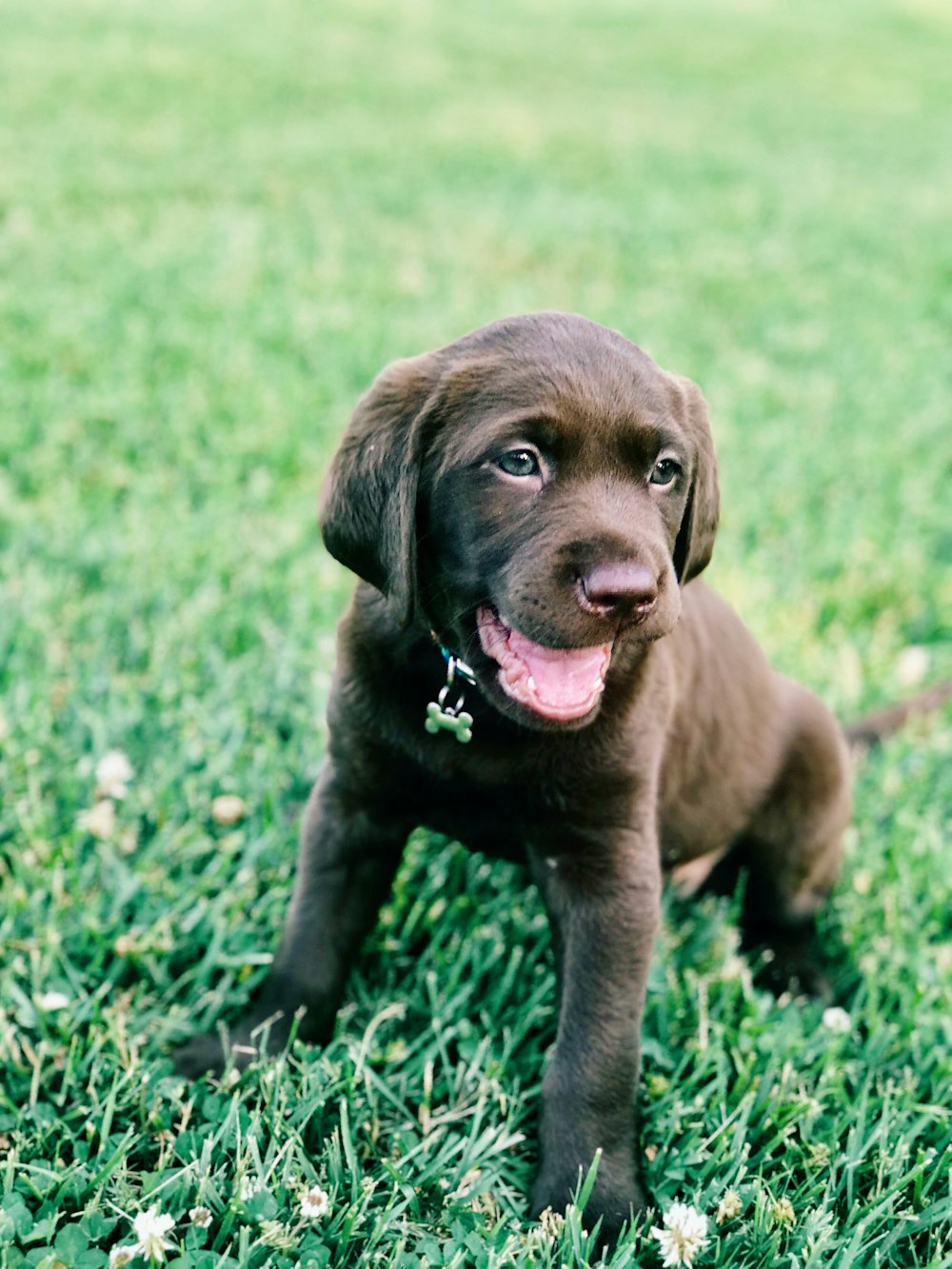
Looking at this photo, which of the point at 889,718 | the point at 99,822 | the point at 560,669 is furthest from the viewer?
the point at 889,718

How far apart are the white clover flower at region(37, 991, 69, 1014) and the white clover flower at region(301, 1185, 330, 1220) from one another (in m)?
0.70

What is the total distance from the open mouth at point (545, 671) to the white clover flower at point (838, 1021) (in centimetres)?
109

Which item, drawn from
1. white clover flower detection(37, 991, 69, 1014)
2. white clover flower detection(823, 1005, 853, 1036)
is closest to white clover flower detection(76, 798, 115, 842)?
white clover flower detection(37, 991, 69, 1014)

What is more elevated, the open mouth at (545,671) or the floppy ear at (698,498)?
the floppy ear at (698,498)

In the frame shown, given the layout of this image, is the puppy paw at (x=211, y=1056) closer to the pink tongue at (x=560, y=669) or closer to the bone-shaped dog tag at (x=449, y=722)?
the bone-shaped dog tag at (x=449, y=722)

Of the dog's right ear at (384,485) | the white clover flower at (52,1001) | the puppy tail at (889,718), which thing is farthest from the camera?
the puppy tail at (889,718)

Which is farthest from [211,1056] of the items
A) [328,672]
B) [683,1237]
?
[328,672]

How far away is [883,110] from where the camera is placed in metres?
18.2

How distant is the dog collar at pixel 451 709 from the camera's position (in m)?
2.25

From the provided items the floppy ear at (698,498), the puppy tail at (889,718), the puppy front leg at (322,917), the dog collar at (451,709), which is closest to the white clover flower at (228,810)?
the puppy front leg at (322,917)

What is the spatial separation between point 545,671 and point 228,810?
1257mm

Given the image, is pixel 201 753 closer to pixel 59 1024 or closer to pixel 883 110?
pixel 59 1024

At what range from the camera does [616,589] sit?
197 cm

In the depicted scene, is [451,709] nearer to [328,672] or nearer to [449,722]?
[449,722]
